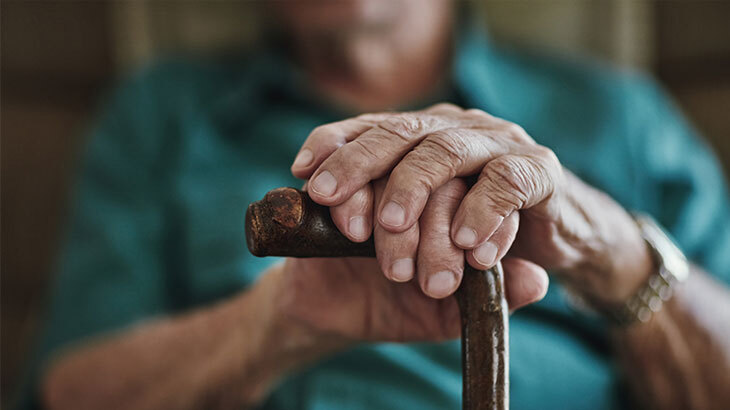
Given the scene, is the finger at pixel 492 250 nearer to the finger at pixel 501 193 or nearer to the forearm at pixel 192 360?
the finger at pixel 501 193

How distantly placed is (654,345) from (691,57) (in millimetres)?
480

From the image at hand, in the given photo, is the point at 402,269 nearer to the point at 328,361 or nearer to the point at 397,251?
the point at 397,251

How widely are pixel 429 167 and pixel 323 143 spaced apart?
0.06 m

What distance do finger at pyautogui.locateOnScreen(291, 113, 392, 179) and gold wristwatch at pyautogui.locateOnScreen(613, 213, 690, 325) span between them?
0.89 ft

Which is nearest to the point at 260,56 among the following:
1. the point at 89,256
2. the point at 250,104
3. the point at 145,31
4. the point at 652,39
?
the point at 250,104

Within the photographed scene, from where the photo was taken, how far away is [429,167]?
1.00 feet

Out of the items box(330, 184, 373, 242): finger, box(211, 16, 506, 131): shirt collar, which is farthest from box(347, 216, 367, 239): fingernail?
box(211, 16, 506, 131): shirt collar

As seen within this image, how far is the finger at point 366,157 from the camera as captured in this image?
0.30m

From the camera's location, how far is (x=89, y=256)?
684 millimetres

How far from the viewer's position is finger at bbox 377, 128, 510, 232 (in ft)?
0.96

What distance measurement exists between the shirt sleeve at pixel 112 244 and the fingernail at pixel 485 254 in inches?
19.2

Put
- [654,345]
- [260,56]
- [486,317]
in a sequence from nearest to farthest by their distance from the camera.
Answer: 1. [486,317]
2. [654,345]
3. [260,56]

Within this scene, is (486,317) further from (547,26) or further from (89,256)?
(547,26)

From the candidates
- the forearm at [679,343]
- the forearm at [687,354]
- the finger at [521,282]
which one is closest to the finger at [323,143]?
the finger at [521,282]
